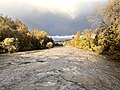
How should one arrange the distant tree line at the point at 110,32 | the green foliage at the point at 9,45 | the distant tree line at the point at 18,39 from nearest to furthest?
the distant tree line at the point at 110,32 → the green foliage at the point at 9,45 → the distant tree line at the point at 18,39

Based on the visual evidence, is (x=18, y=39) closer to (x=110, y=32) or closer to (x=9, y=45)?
(x=9, y=45)

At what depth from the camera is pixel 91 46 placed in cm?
8631

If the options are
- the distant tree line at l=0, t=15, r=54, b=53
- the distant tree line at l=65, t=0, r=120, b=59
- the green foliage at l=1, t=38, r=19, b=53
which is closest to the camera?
the distant tree line at l=65, t=0, r=120, b=59

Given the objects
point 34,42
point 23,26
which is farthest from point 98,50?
point 23,26

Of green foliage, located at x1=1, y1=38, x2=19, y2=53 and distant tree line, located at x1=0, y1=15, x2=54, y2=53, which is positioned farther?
distant tree line, located at x1=0, y1=15, x2=54, y2=53

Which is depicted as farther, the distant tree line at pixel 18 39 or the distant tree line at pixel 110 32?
the distant tree line at pixel 18 39

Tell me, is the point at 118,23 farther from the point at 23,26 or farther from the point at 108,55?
the point at 23,26

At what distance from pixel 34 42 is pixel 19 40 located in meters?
16.7

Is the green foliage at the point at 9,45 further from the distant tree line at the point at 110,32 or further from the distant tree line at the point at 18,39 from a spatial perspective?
the distant tree line at the point at 110,32

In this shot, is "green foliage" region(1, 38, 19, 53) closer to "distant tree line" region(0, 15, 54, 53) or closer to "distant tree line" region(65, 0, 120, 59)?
"distant tree line" region(0, 15, 54, 53)

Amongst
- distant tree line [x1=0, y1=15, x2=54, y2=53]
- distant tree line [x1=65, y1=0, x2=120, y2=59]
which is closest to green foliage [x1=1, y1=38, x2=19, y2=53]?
distant tree line [x1=0, y1=15, x2=54, y2=53]

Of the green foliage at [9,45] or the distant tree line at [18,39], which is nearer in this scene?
the green foliage at [9,45]

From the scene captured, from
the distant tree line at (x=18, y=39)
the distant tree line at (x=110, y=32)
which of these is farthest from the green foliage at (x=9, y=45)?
the distant tree line at (x=110, y=32)

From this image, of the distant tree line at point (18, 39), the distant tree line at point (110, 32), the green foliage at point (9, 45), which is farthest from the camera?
the distant tree line at point (18, 39)
